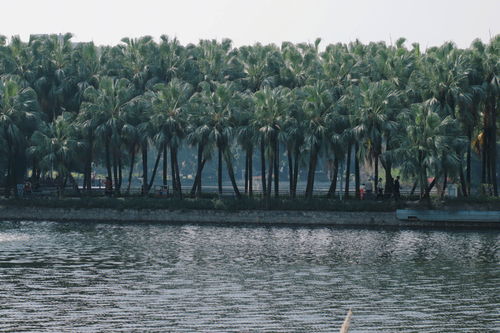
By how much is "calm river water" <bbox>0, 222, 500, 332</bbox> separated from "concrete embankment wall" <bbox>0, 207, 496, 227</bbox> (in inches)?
381

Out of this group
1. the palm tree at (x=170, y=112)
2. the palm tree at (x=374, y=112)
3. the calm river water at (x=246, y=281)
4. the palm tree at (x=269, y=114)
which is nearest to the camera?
the calm river water at (x=246, y=281)

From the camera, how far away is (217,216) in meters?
91.7

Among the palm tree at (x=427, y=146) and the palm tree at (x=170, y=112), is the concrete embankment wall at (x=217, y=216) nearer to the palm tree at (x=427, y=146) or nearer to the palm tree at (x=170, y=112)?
the palm tree at (x=170, y=112)

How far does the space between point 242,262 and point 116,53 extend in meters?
53.9

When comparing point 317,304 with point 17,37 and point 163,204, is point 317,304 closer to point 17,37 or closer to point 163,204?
point 163,204

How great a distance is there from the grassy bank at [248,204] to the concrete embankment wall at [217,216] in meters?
0.48

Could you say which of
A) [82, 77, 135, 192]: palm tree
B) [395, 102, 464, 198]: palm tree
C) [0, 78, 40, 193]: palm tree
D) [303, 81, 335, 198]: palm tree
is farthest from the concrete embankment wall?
[82, 77, 135, 192]: palm tree

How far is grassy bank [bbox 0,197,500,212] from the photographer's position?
294 feet

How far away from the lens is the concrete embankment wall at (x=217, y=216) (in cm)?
8894

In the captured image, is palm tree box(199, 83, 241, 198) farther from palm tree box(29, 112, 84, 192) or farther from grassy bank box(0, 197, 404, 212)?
palm tree box(29, 112, 84, 192)

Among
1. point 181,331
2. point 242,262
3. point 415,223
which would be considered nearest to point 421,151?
point 415,223

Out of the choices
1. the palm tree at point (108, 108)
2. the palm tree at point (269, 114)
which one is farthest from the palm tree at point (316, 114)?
the palm tree at point (108, 108)

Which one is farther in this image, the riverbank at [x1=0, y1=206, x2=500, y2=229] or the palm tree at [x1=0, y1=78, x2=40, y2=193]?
the palm tree at [x1=0, y1=78, x2=40, y2=193]

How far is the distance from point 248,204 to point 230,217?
86.7 inches
